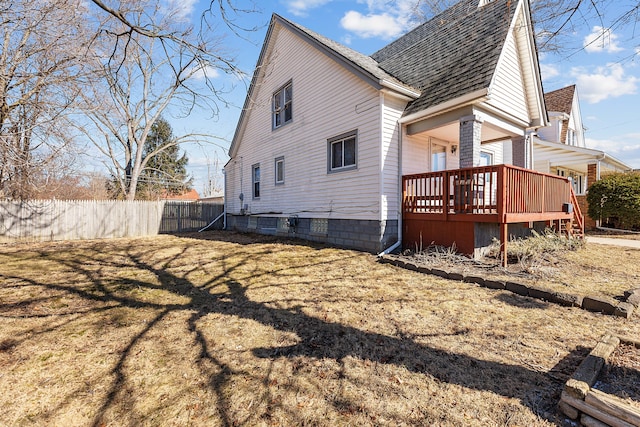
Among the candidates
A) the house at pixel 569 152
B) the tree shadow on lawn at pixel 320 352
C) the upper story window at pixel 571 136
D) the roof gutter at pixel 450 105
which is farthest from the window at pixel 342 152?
the upper story window at pixel 571 136

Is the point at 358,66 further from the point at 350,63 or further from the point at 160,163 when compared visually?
the point at 160,163

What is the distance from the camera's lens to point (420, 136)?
8.53 metres

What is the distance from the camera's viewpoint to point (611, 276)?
5707 millimetres

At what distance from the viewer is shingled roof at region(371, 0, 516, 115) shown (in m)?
6.95

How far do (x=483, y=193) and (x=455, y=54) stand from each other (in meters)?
4.64

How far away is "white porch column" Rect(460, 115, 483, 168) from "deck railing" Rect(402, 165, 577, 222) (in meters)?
0.39

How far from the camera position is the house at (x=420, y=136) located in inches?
266

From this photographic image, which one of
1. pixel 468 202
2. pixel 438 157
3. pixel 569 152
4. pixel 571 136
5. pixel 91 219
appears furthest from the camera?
pixel 571 136

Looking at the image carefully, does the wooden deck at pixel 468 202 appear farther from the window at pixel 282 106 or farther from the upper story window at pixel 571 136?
the upper story window at pixel 571 136

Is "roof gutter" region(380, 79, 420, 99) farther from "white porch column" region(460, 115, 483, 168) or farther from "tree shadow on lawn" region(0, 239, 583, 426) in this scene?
"tree shadow on lawn" region(0, 239, 583, 426)

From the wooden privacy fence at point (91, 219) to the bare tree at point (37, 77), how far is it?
695cm

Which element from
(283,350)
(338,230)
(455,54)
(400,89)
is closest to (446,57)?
(455,54)

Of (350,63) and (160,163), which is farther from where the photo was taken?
(160,163)

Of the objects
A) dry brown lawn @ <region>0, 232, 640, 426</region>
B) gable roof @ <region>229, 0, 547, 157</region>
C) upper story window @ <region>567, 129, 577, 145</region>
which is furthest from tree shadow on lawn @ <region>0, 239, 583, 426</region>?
upper story window @ <region>567, 129, 577, 145</region>
